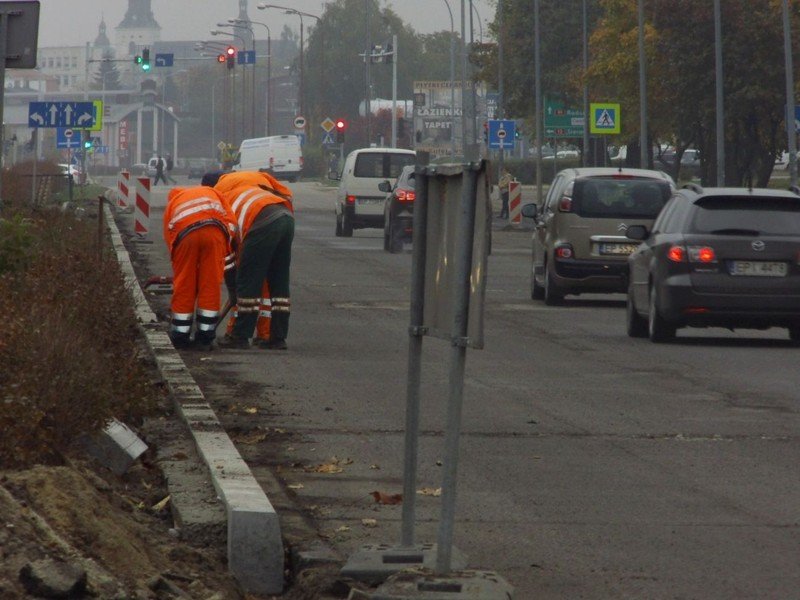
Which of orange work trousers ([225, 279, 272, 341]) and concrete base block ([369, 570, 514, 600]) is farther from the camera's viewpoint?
orange work trousers ([225, 279, 272, 341])

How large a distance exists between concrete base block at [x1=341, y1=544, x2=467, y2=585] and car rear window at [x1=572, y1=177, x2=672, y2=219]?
51.6 ft

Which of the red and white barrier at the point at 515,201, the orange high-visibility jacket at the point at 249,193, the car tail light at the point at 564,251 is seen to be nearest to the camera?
the orange high-visibility jacket at the point at 249,193

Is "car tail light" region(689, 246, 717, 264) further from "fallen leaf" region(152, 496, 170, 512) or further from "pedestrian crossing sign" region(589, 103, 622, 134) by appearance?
"pedestrian crossing sign" region(589, 103, 622, 134)

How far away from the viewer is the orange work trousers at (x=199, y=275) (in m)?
14.7

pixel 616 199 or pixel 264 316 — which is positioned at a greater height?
pixel 616 199

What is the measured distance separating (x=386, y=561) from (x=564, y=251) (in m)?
15.6

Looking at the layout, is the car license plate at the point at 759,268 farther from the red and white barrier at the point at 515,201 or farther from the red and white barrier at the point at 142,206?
the red and white barrier at the point at 515,201

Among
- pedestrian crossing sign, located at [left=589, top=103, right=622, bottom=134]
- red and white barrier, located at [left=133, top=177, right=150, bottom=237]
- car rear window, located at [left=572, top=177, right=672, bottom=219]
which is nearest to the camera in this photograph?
car rear window, located at [left=572, top=177, right=672, bottom=219]

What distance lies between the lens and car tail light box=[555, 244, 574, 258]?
2200 centimetres

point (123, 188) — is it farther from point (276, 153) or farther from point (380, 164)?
point (276, 153)

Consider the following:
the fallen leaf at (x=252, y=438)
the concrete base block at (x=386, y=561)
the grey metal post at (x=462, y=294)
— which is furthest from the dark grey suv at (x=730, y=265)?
the grey metal post at (x=462, y=294)

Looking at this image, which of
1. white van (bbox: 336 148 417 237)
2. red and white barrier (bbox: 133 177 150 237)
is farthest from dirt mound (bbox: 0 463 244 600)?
white van (bbox: 336 148 417 237)

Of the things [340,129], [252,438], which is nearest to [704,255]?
[252,438]

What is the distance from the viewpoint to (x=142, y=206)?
3397 centimetres
